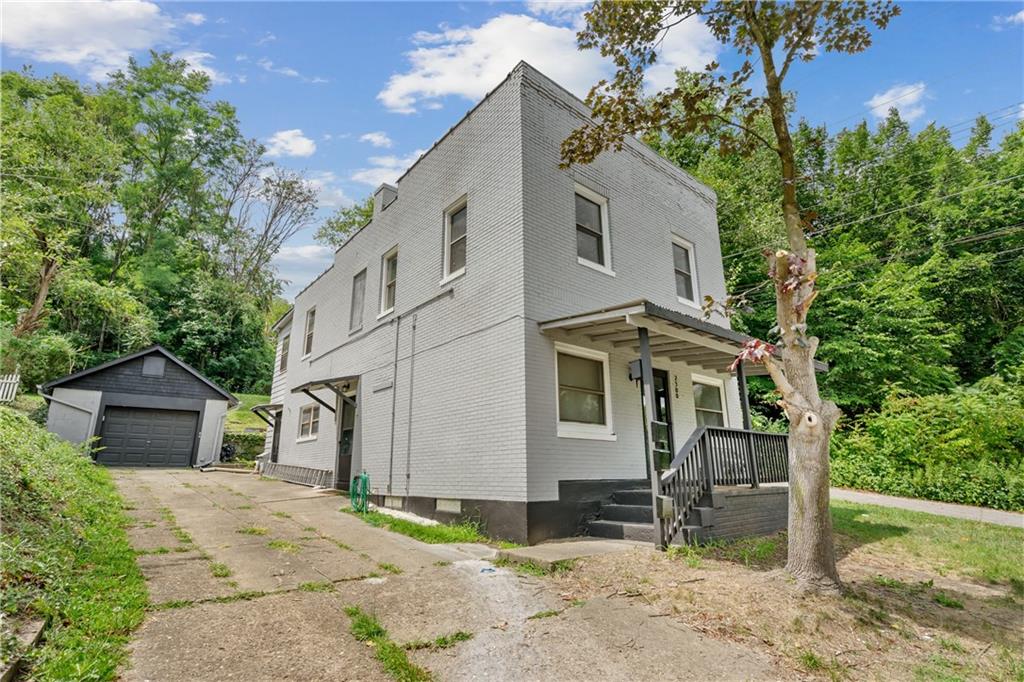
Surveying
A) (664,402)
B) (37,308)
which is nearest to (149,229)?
(37,308)

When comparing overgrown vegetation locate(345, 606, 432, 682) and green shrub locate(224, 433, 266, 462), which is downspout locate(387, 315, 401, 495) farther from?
green shrub locate(224, 433, 266, 462)

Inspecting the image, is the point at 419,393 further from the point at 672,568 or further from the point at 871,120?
the point at 871,120

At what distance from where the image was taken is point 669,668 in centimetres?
312

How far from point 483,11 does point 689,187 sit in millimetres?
6804

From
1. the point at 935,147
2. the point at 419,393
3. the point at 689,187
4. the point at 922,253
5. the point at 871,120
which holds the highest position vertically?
the point at 871,120

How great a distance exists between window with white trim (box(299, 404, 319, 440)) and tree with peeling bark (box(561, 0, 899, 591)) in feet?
37.9

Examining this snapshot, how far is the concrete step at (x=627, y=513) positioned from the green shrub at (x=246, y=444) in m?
20.6

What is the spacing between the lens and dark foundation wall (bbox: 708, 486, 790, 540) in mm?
6586

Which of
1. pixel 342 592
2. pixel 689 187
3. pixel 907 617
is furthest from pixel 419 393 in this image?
pixel 689 187

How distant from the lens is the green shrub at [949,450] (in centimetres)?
1102

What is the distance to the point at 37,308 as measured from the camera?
21.9 meters

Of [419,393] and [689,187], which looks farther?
[689,187]

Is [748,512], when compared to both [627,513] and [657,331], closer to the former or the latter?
[627,513]

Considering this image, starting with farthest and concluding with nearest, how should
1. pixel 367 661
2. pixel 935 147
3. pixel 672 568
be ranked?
pixel 935 147 → pixel 672 568 → pixel 367 661
